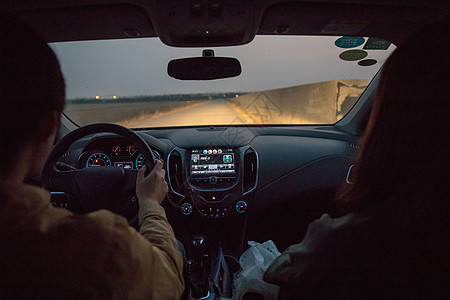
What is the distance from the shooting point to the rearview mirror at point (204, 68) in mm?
2889

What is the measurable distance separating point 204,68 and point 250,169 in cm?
117

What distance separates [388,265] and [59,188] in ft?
6.76

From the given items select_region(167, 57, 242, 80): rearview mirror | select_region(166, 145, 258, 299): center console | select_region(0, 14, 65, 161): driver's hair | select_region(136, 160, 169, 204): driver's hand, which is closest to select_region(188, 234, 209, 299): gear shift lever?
select_region(166, 145, 258, 299): center console

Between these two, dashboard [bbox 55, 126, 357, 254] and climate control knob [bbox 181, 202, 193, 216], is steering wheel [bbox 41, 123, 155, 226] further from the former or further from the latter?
climate control knob [bbox 181, 202, 193, 216]

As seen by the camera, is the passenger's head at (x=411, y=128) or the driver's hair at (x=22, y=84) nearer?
the driver's hair at (x=22, y=84)

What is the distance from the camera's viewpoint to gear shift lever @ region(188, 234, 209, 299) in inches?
110

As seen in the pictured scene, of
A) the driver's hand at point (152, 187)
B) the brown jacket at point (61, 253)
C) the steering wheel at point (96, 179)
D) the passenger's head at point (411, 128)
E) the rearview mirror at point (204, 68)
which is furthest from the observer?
the rearview mirror at point (204, 68)

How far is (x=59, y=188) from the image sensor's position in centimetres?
206

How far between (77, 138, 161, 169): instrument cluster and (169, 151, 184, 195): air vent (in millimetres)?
162

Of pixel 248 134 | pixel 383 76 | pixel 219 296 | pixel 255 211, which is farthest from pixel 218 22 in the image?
pixel 219 296

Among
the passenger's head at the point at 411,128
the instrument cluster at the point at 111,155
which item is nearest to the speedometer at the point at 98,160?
the instrument cluster at the point at 111,155

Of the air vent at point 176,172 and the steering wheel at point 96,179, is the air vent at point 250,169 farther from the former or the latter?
the steering wheel at point 96,179

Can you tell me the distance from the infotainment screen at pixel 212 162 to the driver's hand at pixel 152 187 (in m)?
1.16

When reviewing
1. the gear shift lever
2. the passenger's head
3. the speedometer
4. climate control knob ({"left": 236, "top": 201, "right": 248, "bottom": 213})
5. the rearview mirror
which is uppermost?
the rearview mirror
